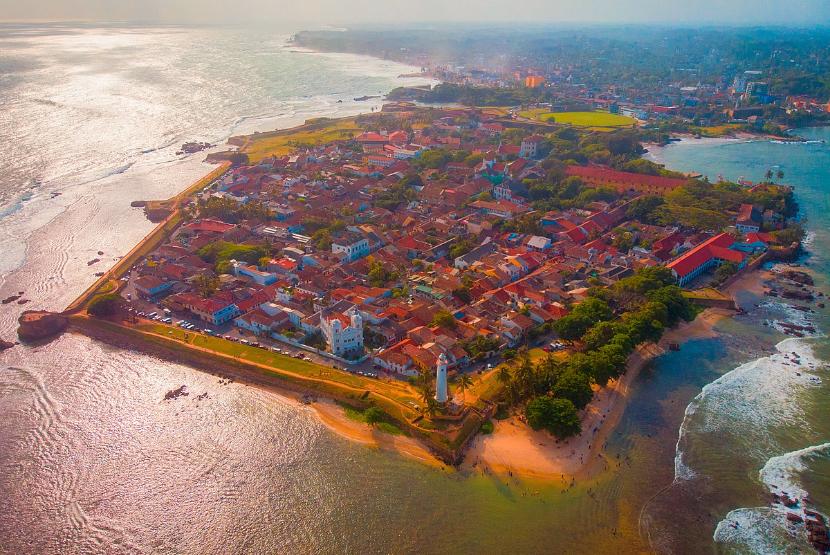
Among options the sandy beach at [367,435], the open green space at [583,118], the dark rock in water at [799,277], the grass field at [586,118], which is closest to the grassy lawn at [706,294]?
the dark rock in water at [799,277]

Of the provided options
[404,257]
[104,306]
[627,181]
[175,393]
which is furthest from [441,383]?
[627,181]

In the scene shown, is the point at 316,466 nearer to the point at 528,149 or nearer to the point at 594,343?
the point at 594,343

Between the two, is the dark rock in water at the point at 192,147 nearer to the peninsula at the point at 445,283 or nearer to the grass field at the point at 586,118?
the peninsula at the point at 445,283

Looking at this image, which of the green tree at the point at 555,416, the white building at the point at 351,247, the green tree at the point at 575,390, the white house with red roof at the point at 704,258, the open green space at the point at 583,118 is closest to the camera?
the green tree at the point at 555,416

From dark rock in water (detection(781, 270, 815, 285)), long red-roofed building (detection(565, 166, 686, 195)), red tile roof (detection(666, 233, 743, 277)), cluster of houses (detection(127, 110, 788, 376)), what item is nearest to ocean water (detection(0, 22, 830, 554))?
red tile roof (detection(666, 233, 743, 277))

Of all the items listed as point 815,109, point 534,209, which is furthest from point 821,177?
point 815,109

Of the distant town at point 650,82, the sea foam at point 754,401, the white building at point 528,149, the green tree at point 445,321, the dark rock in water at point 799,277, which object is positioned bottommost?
the distant town at point 650,82

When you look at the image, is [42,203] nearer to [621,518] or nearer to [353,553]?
[353,553]
